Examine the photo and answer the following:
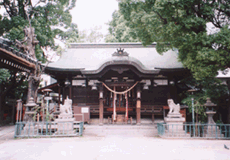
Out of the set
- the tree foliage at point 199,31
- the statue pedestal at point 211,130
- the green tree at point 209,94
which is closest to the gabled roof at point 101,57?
the green tree at point 209,94

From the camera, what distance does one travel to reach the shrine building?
450 inches

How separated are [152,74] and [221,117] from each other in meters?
5.43

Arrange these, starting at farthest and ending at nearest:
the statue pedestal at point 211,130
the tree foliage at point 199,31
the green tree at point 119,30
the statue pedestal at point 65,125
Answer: the green tree at point 119,30
the statue pedestal at point 65,125
the statue pedestal at point 211,130
the tree foliage at point 199,31

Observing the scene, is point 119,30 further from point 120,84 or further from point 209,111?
point 209,111

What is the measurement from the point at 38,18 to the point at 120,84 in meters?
10.6

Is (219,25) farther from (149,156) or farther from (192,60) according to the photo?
(149,156)

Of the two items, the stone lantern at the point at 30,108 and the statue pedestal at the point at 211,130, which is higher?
the stone lantern at the point at 30,108

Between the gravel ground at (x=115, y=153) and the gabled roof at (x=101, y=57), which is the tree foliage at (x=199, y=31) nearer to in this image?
the gravel ground at (x=115, y=153)

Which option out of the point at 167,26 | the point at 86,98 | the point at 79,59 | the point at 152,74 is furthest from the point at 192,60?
the point at 79,59

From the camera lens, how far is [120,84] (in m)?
12.3

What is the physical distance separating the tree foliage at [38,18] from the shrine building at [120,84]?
4.00 meters

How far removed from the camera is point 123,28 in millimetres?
25016

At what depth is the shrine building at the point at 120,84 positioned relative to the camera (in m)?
11.4

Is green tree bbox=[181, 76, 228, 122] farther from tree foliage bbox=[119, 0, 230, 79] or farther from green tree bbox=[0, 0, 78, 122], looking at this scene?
green tree bbox=[0, 0, 78, 122]
